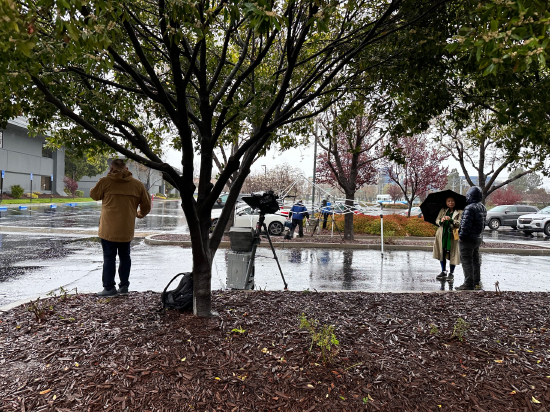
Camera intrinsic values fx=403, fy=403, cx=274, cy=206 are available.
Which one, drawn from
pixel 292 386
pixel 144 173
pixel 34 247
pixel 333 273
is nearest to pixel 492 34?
pixel 292 386

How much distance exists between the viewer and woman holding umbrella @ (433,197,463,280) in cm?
811

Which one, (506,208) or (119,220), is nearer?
(119,220)

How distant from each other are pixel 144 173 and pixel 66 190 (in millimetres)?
22267

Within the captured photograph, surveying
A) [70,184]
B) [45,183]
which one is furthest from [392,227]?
[70,184]

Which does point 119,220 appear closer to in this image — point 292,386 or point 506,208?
point 292,386

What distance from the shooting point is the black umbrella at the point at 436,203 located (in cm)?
816

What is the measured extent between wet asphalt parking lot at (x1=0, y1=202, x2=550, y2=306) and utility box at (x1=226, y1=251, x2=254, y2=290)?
807mm

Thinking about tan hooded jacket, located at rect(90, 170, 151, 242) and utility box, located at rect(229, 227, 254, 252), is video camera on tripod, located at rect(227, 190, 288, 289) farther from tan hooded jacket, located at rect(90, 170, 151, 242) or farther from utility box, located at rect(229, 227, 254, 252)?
tan hooded jacket, located at rect(90, 170, 151, 242)

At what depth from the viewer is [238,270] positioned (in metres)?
6.10

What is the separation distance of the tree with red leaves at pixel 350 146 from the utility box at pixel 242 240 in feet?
5.84

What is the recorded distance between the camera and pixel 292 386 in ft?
9.48

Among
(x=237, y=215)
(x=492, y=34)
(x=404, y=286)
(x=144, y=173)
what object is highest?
(x=144, y=173)

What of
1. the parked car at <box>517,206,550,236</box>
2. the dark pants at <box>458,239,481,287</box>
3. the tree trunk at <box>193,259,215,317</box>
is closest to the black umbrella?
the dark pants at <box>458,239,481,287</box>

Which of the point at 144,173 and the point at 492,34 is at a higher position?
the point at 144,173
